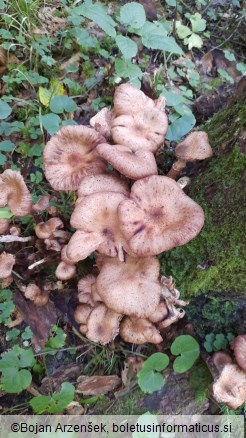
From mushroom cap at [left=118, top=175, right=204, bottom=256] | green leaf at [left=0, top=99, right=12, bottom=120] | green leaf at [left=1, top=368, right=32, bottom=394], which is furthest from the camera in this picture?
green leaf at [left=0, top=99, right=12, bottom=120]

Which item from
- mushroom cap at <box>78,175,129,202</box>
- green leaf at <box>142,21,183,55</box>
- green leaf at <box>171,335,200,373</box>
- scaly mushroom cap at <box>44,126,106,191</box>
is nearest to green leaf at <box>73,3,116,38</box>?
green leaf at <box>142,21,183,55</box>

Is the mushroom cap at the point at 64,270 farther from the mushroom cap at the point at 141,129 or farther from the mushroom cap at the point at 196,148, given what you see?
the mushroom cap at the point at 196,148

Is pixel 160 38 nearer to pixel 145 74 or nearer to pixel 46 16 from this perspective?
pixel 145 74

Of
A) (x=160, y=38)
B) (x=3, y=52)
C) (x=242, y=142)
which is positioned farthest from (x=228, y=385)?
(x=3, y=52)

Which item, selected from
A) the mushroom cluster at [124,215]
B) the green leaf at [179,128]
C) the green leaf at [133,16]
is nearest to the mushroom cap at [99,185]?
the mushroom cluster at [124,215]

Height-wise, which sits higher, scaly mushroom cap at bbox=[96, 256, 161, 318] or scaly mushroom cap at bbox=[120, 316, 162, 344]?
scaly mushroom cap at bbox=[96, 256, 161, 318]

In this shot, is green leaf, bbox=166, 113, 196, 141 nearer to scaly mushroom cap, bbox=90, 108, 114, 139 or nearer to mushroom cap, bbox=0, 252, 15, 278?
scaly mushroom cap, bbox=90, 108, 114, 139
